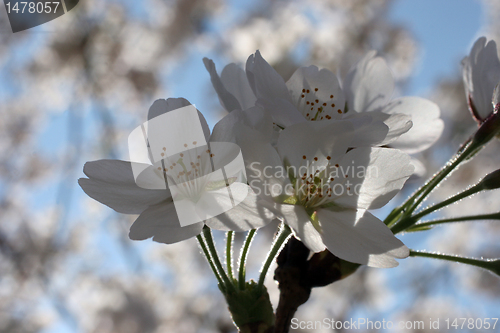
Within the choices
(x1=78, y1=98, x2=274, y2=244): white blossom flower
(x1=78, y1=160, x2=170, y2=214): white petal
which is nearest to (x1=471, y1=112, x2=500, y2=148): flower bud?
(x1=78, y1=98, x2=274, y2=244): white blossom flower

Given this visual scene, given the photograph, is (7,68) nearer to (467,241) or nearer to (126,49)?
(126,49)

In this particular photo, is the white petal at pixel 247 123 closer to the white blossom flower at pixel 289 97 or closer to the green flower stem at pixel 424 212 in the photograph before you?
the white blossom flower at pixel 289 97

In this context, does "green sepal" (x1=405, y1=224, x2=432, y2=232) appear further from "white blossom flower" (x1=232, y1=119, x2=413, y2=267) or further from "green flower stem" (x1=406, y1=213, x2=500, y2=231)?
"white blossom flower" (x1=232, y1=119, x2=413, y2=267)

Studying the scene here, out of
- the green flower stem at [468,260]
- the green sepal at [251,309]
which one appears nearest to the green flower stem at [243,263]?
the green sepal at [251,309]

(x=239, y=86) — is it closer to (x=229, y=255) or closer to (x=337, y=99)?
(x=337, y=99)

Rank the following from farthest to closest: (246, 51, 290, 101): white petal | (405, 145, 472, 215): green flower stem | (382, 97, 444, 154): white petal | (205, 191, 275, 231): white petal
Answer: (382, 97, 444, 154): white petal, (405, 145, 472, 215): green flower stem, (246, 51, 290, 101): white petal, (205, 191, 275, 231): white petal
